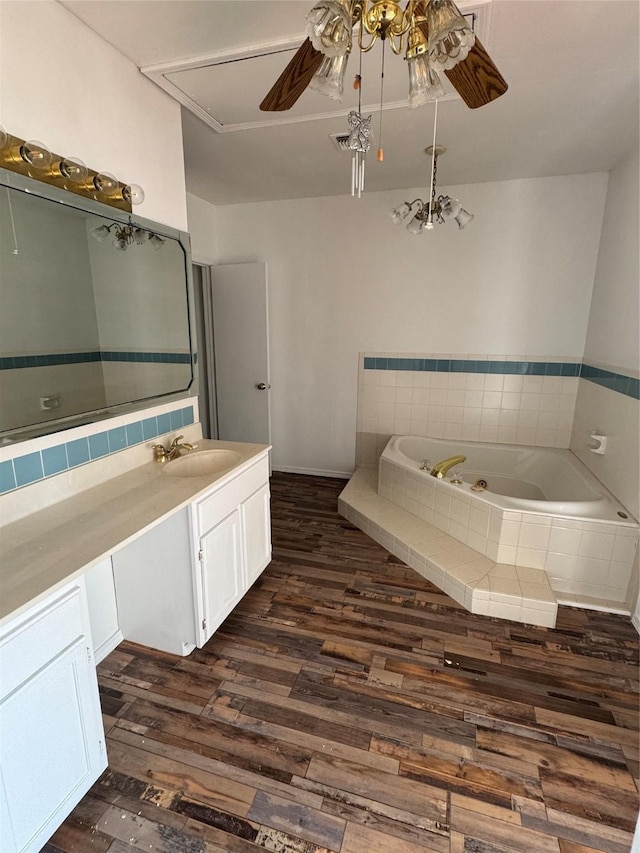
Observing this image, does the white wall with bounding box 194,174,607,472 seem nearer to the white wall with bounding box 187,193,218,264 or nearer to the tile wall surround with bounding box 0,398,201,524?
the white wall with bounding box 187,193,218,264

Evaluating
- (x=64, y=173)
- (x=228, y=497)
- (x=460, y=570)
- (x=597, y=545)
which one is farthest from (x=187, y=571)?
(x=597, y=545)

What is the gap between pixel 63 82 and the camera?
5.02ft

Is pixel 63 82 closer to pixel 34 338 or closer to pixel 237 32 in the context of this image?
pixel 237 32

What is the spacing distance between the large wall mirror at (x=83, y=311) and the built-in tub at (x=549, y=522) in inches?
66.6

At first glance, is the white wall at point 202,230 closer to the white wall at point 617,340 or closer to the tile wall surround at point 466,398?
the tile wall surround at point 466,398

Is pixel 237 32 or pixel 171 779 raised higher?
pixel 237 32

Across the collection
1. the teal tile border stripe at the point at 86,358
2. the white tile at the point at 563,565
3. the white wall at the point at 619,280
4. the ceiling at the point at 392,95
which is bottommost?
the white tile at the point at 563,565

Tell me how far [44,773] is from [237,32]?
8.29ft

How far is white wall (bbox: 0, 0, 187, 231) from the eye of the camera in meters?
1.37

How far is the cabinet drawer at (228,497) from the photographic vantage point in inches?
69.9

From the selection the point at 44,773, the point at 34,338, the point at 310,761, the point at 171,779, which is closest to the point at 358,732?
the point at 310,761

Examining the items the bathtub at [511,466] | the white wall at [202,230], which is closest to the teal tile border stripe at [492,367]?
the bathtub at [511,466]

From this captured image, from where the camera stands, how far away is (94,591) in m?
1.87

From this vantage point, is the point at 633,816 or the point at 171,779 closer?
the point at 633,816
